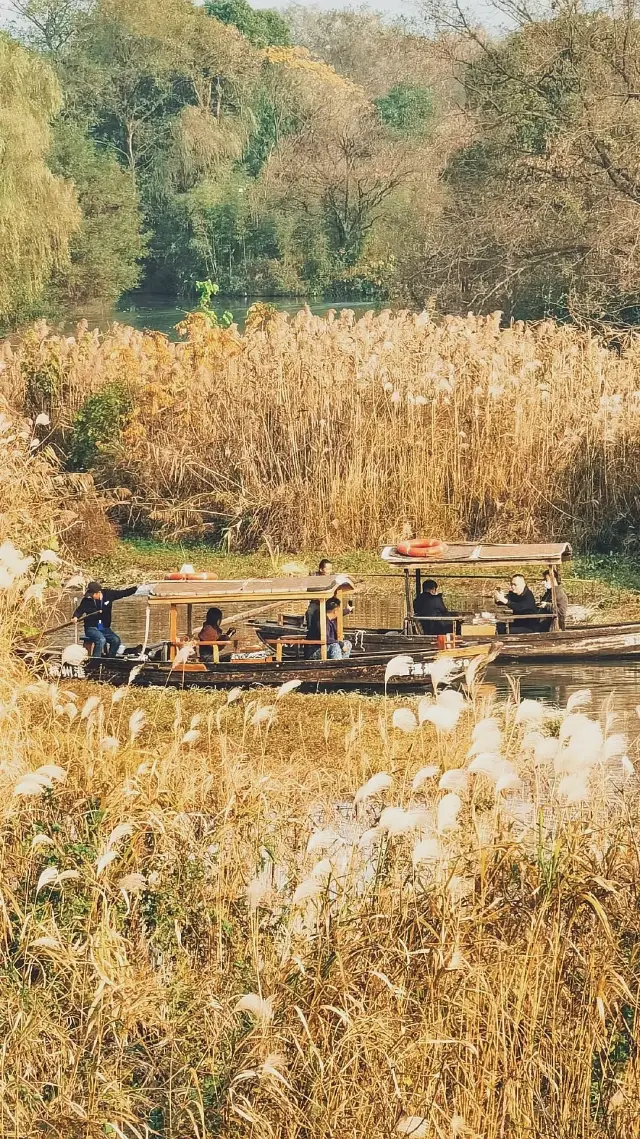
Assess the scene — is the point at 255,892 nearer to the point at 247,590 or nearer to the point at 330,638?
the point at 247,590

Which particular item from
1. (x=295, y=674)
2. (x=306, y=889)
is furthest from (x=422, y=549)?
(x=306, y=889)

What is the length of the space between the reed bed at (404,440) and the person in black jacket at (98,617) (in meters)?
5.00

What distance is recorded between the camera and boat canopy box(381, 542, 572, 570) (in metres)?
14.9

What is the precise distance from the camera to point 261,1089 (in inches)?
227

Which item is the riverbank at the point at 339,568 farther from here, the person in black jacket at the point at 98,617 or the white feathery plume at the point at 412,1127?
the white feathery plume at the point at 412,1127

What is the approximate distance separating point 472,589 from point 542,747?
1271 cm

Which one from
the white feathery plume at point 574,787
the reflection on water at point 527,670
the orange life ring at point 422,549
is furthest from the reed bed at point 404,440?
the white feathery plume at point 574,787

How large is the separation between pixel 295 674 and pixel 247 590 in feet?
2.74

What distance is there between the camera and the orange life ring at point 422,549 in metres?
15.1

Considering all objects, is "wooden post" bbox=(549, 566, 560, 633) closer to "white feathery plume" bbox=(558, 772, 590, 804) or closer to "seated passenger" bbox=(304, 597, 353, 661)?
"seated passenger" bbox=(304, 597, 353, 661)

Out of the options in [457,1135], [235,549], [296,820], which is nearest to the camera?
[457,1135]

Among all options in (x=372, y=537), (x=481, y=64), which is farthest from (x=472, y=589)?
(x=481, y=64)

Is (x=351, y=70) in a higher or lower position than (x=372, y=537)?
higher

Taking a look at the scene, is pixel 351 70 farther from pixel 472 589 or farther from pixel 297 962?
pixel 297 962
